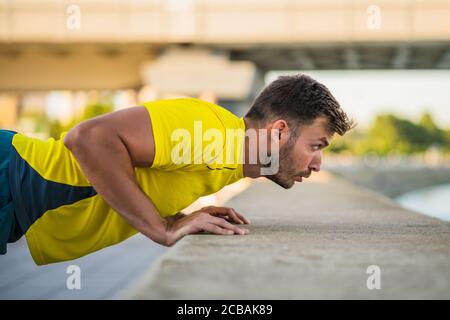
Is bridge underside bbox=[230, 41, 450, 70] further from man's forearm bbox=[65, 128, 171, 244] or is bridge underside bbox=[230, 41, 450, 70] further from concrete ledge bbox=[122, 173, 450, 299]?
man's forearm bbox=[65, 128, 171, 244]

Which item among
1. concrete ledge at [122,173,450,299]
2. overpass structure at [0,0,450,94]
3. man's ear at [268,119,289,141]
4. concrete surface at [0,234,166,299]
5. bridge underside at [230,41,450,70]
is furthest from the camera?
bridge underside at [230,41,450,70]

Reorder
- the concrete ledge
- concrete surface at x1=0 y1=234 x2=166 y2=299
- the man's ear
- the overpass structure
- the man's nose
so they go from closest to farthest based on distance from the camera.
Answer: the concrete ledge < the man's ear < the man's nose < concrete surface at x1=0 y1=234 x2=166 y2=299 < the overpass structure

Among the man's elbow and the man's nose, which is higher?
the man's elbow

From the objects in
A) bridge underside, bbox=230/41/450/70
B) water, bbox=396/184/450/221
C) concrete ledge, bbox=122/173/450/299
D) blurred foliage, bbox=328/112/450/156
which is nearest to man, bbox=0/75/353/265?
concrete ledge, bbox=122/173/450/299

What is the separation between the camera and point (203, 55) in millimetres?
25250

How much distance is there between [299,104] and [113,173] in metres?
1.05

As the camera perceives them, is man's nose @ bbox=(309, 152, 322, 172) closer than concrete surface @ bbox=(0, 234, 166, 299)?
Yes

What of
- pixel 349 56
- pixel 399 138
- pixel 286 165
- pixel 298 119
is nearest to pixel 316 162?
pixel 286 165

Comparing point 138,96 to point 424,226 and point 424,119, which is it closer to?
point 424,226

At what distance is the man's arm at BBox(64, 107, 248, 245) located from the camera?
122 inches

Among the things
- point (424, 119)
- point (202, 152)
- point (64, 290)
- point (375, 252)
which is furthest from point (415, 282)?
point (424, 119)

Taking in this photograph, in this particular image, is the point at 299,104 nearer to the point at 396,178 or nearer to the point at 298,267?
the point at 298,267

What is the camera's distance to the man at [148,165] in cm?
314

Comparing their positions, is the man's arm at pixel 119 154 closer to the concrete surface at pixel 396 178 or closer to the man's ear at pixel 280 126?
the man's ear at pixel 280 126
